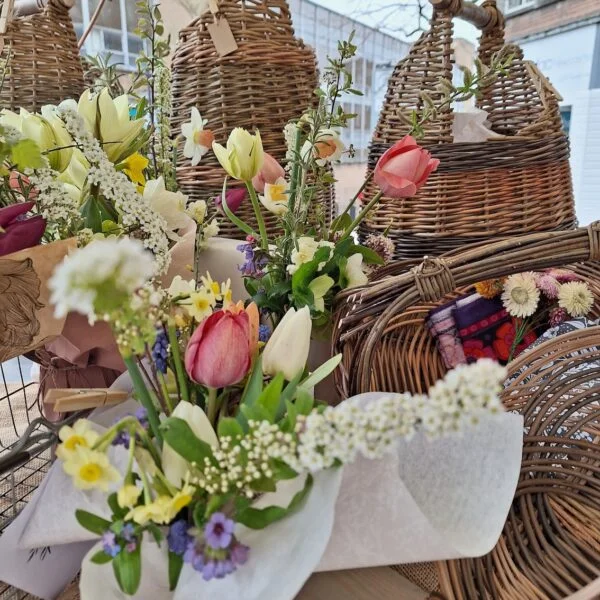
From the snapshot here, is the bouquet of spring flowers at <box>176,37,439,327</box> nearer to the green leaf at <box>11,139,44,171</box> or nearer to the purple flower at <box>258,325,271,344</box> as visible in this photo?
the purple flower at <box>258,325,271,344</box>

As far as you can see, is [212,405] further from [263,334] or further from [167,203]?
[167,203]

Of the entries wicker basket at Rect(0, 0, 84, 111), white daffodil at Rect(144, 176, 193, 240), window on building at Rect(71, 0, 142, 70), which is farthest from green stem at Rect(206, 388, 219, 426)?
window on building at Rect(71, 0, 142, 70)

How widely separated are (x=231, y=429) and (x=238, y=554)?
0.07 meters

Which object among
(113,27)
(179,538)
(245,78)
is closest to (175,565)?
(179,538)

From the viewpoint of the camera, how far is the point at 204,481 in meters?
0.30

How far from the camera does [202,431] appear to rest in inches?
13.3

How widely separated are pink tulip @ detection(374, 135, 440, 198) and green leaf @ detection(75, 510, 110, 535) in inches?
14.5

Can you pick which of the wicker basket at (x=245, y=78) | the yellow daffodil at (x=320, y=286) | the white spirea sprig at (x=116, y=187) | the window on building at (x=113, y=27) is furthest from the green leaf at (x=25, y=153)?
the window on building at (x=113, y=27)

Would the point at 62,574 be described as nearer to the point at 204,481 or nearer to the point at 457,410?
the point at 204,481

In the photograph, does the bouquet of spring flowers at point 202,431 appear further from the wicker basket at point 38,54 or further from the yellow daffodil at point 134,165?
the wicker basket at point 38,54

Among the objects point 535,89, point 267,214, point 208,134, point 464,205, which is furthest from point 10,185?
point 535,89

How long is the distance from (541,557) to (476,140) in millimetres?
779

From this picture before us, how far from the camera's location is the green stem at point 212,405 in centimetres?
38

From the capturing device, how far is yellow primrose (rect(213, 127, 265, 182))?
52cm
